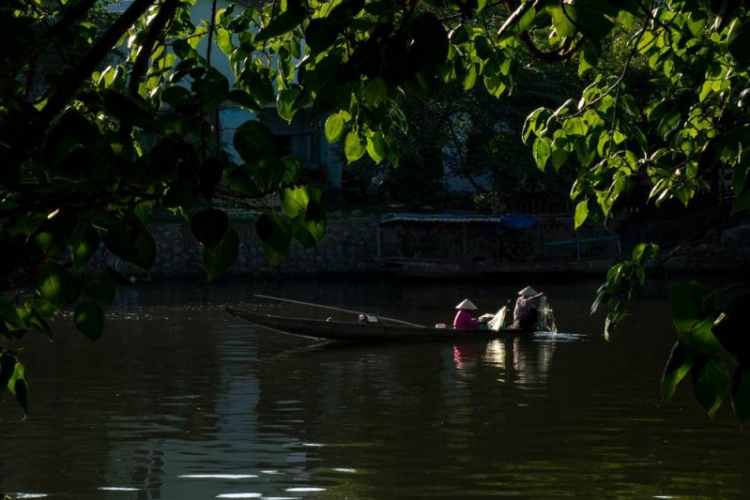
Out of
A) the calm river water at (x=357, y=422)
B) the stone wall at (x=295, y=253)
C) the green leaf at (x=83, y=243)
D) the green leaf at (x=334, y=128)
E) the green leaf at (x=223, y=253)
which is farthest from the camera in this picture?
the stone wall at (x=295, y=253)

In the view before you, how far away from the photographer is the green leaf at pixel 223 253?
2.53 m

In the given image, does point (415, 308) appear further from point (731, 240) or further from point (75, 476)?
point (75, 476)

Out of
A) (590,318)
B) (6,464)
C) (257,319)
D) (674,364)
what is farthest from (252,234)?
(674,364)

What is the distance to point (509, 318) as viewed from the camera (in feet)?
110

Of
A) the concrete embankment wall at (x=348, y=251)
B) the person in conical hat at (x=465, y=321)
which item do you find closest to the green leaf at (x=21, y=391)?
the person in conical hat at (x=465, y=321)

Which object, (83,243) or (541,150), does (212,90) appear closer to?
(83,243)

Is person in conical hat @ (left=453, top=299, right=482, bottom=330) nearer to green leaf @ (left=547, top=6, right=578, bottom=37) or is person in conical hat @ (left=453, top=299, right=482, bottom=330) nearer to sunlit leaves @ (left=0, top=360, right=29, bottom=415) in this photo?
sunlit leaves @ (left=0, top=360, right=29, bottom=415)

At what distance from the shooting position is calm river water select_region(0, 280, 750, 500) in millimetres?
12383

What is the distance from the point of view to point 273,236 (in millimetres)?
2596

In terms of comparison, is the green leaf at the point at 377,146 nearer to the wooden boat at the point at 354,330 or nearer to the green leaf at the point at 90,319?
the green leaf at the point at 90,319

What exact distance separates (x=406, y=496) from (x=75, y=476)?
3396mm

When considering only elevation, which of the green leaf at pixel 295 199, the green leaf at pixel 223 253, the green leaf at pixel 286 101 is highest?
the green leaf at pixel 286 101

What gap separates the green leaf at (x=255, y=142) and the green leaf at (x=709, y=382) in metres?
0.92

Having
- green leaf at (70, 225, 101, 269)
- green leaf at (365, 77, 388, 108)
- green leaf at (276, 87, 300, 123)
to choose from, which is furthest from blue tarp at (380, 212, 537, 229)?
green leaf at (365, 77, 388, 108)
